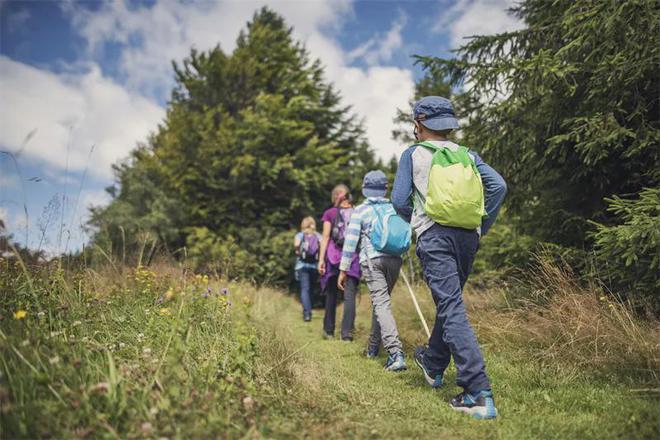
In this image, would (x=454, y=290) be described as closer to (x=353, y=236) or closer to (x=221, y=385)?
(x=221, y=385)

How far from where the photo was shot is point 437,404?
292cm

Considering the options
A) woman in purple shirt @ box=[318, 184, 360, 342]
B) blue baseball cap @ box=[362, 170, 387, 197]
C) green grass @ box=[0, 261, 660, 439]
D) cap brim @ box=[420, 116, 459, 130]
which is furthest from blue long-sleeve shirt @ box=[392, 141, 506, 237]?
woman in purple shirt @ box=[318, 184, 360, 342]

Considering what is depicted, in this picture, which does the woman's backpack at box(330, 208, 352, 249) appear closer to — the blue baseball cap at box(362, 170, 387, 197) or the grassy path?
the blue baseball cap at box(362, 170, 387, 197)

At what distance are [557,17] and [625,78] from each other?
1.58 m

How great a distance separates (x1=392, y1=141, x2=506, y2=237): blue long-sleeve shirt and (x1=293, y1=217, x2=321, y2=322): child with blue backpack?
5570 mm

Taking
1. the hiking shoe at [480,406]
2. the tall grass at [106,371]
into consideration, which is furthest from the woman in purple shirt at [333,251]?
the hiking shoe at [480,406]

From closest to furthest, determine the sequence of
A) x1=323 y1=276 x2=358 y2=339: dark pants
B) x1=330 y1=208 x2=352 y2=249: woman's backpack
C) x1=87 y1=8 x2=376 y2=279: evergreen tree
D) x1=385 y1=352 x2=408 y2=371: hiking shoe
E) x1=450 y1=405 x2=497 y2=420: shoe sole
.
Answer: x1=450 y1=405 x2=497 y2=420: shoe sole
x1=385 y1=352 x2=408 y2=371: hiking shoe
x1=323 y1=276 x2=358 y2=339: dark pants
x1=330 y1=208 x2=352 y2=249: woman's backpack
x1=87 y1=8 x2=376 y2=279: evergreen tree

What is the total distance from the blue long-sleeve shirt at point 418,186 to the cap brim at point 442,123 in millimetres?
106

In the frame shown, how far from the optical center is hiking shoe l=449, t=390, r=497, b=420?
8.65ft

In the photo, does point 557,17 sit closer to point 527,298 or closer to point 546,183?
point 546,183

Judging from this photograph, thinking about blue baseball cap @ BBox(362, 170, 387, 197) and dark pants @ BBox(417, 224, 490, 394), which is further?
blue baseball cap @ BBox(362, 170, 387, 197)

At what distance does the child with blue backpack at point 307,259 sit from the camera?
8617 millimetres

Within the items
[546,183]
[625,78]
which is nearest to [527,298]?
[546,183]

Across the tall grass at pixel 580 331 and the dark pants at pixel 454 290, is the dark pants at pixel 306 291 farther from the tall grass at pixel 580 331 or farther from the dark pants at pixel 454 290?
the dark pants at pixel 454 290
